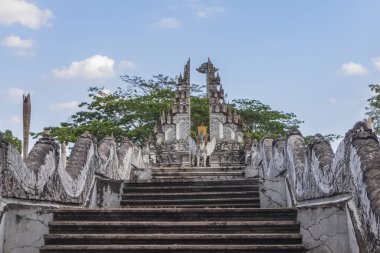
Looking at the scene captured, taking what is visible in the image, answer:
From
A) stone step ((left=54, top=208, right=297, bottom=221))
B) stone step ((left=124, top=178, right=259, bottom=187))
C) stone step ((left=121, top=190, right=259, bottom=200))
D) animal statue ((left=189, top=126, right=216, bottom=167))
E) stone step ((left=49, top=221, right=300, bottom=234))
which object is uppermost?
animal statue ((left=189, top=126, right=216, bottom=167))

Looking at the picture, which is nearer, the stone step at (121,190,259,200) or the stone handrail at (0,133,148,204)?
the stone handrail at (0,133,148,204)

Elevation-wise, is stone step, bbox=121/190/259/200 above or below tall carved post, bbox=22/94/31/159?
below

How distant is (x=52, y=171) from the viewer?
234 inches

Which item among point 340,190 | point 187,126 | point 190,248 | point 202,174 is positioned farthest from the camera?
point 187,126

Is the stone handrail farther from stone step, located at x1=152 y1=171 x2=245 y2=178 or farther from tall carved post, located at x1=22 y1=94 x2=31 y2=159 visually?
tall carved post, located at x1=22 y1=94 x2=31 y2=159

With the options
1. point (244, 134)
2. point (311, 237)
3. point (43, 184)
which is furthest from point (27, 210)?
point (244, 134)

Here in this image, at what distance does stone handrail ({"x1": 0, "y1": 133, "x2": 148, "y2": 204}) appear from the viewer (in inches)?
195

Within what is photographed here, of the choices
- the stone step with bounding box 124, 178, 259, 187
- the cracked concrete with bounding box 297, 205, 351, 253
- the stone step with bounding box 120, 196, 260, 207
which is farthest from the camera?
the stone step with bounding box 124, 178, 259, 187

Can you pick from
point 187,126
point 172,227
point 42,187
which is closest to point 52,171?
point 42,187

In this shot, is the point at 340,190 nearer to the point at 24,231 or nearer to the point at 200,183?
the point at 24,231

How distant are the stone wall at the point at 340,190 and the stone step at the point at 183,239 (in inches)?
12.9

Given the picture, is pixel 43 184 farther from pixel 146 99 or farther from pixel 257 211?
pixel 146 99

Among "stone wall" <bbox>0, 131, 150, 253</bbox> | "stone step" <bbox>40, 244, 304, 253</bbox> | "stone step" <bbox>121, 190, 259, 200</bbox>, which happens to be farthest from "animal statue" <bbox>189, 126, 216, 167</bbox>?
"stone step" <bbox>40, 244, 304, 253</bbox>

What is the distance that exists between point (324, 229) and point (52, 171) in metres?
3.35
